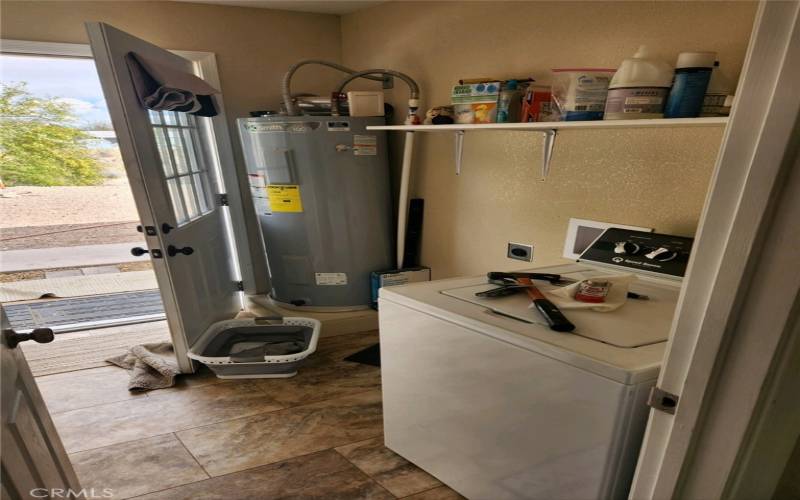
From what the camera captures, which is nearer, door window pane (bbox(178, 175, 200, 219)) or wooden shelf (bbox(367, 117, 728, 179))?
wooden shelf (bbox(367, 117, 728, 179))

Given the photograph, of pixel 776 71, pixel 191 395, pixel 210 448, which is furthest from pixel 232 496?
pixel 776 71

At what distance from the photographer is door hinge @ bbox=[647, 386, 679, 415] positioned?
0.64 metres

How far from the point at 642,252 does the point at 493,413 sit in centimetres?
79

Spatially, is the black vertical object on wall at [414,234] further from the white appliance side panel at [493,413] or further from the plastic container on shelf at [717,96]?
the plastic container on shelf at [717,96]

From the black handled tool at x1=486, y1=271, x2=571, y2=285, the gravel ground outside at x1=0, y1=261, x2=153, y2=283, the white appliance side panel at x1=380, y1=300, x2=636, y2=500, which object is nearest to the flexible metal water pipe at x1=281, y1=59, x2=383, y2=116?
the white appliance side panel at x1=380, y1=300, x2=636, y2=500

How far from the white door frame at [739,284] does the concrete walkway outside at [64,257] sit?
15.8 feet

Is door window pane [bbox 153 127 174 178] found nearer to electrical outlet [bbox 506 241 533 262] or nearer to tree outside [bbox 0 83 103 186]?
tree outside [bbox 0 83 103 186]

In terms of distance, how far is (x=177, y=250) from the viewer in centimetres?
196

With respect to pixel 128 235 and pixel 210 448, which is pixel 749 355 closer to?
pixel 210 448

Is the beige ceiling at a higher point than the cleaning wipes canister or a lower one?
higher

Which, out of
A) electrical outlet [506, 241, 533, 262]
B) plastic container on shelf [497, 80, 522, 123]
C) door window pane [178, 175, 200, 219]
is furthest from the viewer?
door window pane [178, 175, 200, 219]

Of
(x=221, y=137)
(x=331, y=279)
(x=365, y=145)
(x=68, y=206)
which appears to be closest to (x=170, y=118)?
(x=221, y=137)

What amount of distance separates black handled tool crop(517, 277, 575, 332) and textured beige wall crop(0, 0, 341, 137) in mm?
2327

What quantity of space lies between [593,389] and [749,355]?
0.36 m
